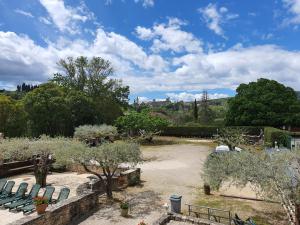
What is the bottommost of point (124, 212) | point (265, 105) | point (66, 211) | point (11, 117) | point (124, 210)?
point (124, 212)

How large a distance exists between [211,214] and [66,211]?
657 cm

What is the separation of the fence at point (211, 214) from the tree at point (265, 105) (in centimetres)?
3609

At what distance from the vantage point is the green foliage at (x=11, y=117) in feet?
134

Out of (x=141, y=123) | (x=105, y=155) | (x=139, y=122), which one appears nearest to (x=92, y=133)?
(x=139, y=122)

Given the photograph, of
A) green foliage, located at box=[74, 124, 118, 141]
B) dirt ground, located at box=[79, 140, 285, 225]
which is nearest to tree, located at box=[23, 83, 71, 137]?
green foliage, located at box=[74, 124, 118, 141]

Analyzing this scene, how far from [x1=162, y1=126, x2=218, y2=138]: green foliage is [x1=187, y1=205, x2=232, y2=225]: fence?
36.2 metres

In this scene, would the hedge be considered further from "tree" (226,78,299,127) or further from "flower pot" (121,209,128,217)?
"flower pot" (121,209,128,217)

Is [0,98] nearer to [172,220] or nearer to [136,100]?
[172,220]

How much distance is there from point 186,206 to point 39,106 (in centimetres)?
A: 3044

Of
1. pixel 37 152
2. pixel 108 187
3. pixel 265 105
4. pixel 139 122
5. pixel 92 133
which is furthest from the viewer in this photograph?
pixel 265 105

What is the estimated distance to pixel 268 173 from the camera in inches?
457

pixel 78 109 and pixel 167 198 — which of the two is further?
pixel 78 109

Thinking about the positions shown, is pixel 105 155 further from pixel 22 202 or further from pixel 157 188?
pixel 157 188

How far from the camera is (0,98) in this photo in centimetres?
4109
